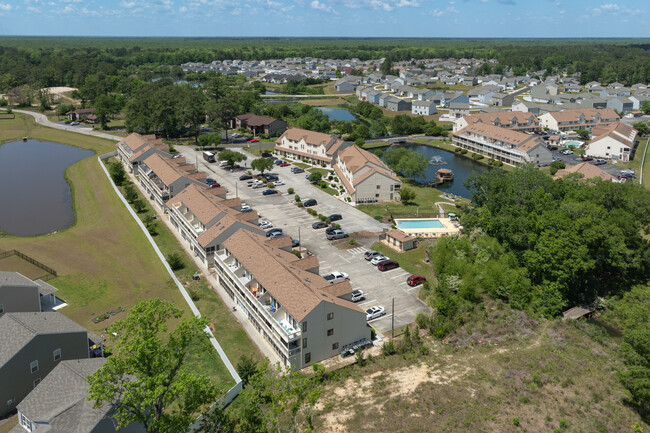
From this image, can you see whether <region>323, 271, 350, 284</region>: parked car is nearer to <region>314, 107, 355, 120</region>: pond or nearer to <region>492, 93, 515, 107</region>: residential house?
<region>314, 107, 355, 120</region>: pond

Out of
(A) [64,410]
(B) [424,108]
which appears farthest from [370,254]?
(B) [424,108]

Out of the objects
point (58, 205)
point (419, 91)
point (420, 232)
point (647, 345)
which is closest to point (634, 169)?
point (420, 232)

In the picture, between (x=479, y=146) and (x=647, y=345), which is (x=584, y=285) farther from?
(x=479, y=146)

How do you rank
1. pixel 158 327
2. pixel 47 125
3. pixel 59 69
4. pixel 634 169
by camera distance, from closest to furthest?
pixel 158 327 → pixel 634 169 → pixel 47 125 → pixel 59 69

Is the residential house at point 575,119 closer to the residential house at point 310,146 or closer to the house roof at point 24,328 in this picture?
the residential house at point 310,146

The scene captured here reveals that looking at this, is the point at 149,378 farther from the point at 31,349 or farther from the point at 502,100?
the point at 502,100

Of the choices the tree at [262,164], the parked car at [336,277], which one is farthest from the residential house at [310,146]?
the parked car at [336,277]
